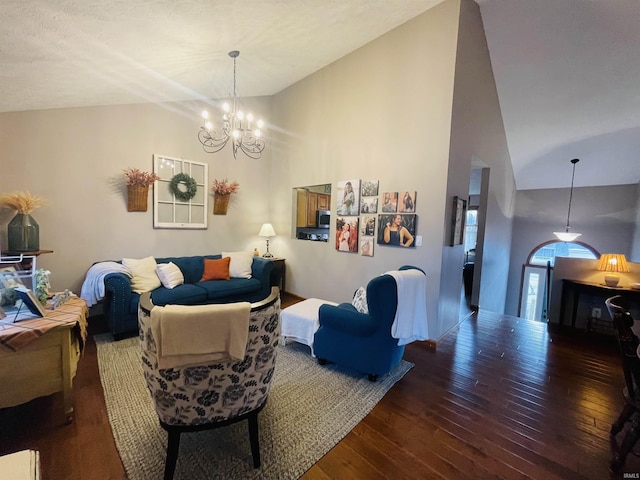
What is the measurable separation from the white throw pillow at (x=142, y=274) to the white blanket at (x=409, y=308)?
9.96 feet

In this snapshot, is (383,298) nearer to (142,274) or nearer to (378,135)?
(378,135)

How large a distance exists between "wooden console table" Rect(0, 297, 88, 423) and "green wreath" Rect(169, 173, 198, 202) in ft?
8.66

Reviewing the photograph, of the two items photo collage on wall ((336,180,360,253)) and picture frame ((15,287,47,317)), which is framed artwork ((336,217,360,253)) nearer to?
photo collage on wall ((336,180,360,253))

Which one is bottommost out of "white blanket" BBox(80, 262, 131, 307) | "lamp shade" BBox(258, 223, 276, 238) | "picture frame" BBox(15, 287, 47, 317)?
"white blanket" BBox(80, 262, 131, 307)

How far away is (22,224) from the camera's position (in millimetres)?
2812

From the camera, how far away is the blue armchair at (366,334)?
7.23ft

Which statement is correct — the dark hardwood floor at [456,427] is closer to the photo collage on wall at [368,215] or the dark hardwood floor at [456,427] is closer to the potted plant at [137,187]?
the photo collage on wall at [368,215]

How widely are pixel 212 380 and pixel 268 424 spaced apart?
2.53ft

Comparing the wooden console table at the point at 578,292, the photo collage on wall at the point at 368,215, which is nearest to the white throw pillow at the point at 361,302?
the photo collage on wall at the point at 368,215

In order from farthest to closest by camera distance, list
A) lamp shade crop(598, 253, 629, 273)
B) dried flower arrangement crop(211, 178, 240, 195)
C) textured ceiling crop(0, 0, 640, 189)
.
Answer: dried flower arrangement crop(211, 178, 240, 195), lamp shade crop(598, 253, 629, 273), textured ceiling crop(0, 0, 640, 189)

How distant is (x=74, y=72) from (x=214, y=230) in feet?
8.79

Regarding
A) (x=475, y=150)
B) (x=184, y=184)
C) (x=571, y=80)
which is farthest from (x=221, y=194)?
(x=571, y=80)

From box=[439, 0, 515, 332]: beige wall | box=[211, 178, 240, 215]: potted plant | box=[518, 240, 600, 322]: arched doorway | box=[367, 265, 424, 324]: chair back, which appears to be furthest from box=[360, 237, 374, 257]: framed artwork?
box=[518, 240, 600, 322]: arched doorway

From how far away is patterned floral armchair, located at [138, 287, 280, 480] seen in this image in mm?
1369
